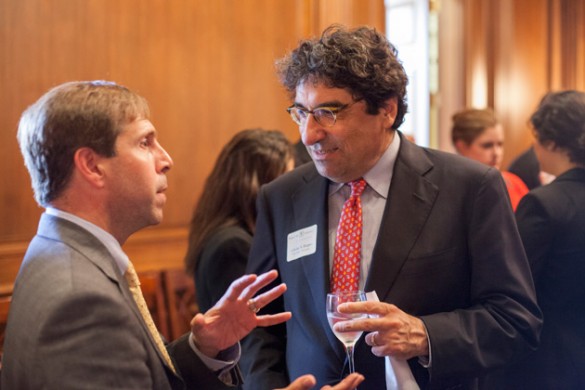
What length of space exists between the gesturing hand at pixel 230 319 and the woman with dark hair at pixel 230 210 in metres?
0.95

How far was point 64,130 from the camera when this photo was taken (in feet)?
5.29

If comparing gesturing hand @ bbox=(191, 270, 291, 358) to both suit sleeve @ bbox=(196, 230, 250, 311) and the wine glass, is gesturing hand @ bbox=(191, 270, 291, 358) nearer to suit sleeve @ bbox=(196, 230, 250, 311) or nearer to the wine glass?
the wine glass

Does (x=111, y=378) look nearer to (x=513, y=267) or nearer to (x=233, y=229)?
(x=513, y=267)

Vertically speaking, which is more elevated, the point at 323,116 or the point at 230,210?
the point at 323,116

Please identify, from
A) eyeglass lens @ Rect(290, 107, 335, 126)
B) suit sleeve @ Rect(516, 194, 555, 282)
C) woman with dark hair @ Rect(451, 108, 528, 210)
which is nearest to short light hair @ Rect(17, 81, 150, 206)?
eyeglass lens @ Rect(290, 107, 335, 126)

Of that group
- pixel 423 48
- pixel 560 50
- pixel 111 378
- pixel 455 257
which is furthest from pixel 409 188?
pixel 560 50

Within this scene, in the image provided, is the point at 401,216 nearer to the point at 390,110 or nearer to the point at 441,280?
the point at 441,280

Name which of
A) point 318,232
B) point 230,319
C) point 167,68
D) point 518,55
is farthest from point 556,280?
point 518,55

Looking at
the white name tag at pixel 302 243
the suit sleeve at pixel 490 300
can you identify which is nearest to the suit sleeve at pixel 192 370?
the white name tag at pixel 302 243

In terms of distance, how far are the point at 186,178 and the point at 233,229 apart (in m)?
1.49

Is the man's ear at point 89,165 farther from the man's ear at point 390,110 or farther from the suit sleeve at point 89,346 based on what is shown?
the man's ear at point 390,110

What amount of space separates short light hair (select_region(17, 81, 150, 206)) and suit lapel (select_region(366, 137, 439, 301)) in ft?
2.63

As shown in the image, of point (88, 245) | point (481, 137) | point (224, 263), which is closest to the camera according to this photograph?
point (88, 245)

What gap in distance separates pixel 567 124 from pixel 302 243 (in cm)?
137
